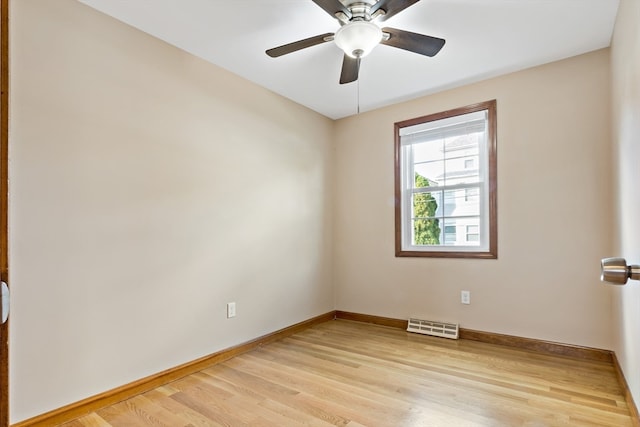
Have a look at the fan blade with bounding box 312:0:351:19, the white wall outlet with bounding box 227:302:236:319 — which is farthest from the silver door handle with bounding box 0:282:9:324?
the white wall outlet with bounding box 227:302:236:319

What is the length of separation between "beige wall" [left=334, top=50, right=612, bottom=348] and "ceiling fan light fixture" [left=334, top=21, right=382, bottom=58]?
64.3 inches

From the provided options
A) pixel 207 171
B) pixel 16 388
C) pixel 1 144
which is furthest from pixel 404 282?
pixel 1 144

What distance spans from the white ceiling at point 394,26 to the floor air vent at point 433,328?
224cm

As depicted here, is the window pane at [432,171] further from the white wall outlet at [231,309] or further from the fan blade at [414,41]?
the white wall outlet at [231,309]

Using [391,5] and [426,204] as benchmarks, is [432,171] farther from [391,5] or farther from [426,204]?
[391,5]

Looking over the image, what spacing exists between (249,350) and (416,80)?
2.77m

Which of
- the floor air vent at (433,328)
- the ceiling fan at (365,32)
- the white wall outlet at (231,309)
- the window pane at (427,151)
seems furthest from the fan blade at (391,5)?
the floor air vent at (433,328)

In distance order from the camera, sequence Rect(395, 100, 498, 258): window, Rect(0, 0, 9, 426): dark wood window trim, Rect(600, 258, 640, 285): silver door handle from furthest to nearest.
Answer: Rect(395, 100, 498, 258): window, Rect(600, 258, 640, 285): silver door handle, Rect(0, 0, 9, 426): dark wood window trim

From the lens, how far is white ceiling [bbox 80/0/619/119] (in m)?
2.09

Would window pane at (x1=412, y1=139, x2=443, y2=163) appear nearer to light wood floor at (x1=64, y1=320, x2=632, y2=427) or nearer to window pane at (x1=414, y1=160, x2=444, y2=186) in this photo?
window pane at (x1=414, y1=160, x2=444, y2=186)

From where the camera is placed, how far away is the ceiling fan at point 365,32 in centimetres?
183

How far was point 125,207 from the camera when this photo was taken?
85.7 inches

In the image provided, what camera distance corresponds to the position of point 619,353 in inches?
91.0

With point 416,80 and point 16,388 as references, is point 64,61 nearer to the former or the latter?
point 16,388
